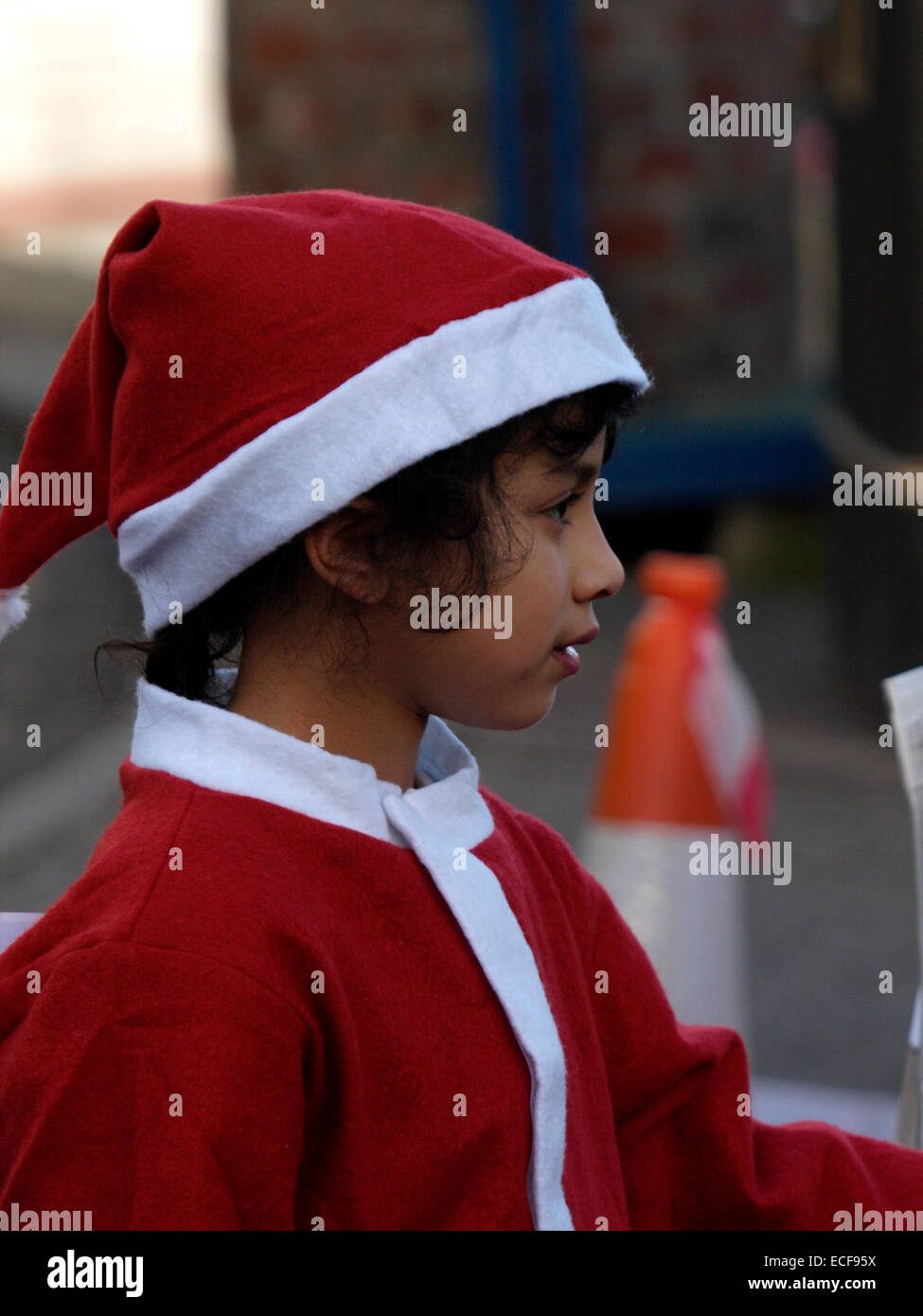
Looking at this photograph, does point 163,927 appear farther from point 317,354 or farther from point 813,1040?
point 813,1040

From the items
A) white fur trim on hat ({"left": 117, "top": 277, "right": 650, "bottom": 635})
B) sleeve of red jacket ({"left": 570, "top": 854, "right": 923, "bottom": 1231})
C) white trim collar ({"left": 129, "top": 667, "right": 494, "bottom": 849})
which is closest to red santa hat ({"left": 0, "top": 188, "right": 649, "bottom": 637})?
white fur trim on hat ({"left": 117, "top": 277, "right": 650, "bottom": 635})

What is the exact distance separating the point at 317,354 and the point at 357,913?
0.42m

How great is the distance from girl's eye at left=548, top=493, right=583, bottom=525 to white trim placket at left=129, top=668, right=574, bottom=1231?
247 mm

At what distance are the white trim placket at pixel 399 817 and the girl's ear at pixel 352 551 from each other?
13 cm

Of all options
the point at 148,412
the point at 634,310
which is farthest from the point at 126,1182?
the point at 634,310

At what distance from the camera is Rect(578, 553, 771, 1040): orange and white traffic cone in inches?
99.5

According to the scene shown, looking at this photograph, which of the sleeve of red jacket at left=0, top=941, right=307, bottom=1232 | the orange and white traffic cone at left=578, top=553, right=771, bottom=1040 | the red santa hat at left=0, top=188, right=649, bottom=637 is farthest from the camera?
the orange and white traffic cone at left=578, top=553, right=771, bottom=1040

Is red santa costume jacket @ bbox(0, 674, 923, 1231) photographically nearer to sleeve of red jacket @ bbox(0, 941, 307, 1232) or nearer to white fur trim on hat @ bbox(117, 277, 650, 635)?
sleeve of red jacket @ bbox(0, 941, 307, 1232)

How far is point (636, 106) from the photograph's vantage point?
6297 millimetres

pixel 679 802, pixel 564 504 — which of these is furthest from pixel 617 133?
pixel 564 504

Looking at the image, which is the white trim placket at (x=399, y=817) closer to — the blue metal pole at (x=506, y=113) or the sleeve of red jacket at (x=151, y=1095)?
the sleeve of red jacket at (x=151, y=1095)

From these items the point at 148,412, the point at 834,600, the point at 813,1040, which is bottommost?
the point at 813,1040

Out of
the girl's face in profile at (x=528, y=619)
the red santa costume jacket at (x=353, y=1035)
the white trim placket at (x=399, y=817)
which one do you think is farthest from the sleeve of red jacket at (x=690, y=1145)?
the girl's face in profile at (x=528, y=619)
